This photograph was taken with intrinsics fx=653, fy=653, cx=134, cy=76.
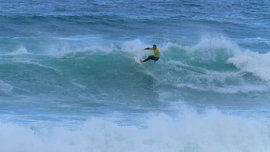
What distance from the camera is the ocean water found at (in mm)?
13409

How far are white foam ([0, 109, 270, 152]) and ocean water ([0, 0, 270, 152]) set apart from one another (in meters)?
0.02

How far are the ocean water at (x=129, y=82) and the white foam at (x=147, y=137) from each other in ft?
0.07

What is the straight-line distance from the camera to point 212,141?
13.5m

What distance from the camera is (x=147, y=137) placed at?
13.4 m

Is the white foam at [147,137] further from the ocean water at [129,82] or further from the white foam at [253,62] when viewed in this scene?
the white foam at [253,62]

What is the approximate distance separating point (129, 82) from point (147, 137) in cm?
683

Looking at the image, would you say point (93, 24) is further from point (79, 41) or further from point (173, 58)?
point (173, 58)

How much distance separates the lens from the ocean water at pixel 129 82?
13.4 meters

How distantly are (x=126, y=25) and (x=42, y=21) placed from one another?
3.84m

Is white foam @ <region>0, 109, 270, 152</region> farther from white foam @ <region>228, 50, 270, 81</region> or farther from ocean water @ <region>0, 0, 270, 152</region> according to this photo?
white foam @ <region>228, 50, 270, 81</region>

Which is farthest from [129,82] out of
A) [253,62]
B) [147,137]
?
[147,137]

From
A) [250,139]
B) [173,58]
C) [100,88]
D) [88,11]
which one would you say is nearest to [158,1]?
[88,11]

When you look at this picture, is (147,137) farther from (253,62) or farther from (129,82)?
(253,62)

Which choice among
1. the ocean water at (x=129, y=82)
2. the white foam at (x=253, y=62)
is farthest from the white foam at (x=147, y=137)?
the white foam at (x=253, y=62)
